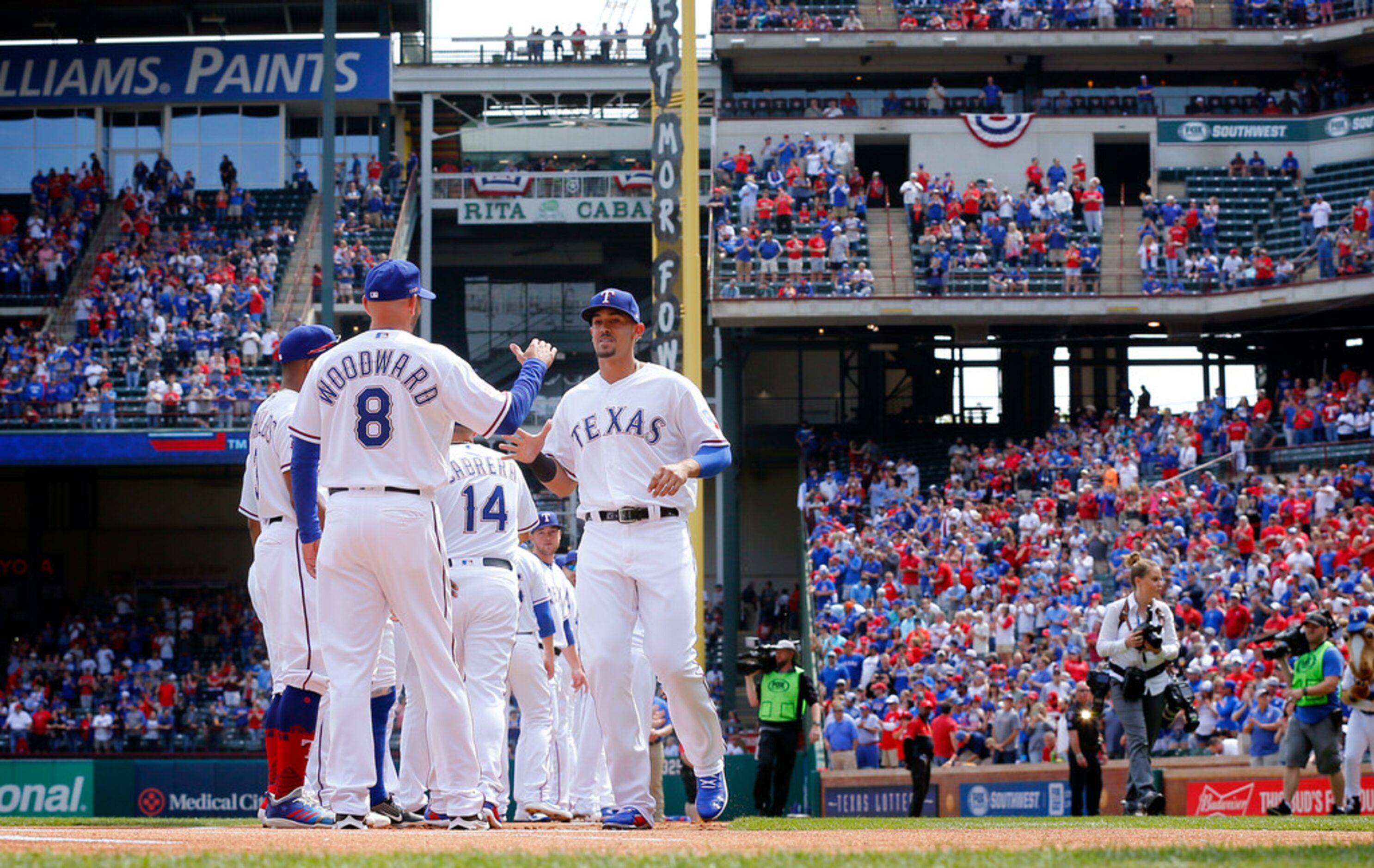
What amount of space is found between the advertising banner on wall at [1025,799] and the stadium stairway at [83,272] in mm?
21893

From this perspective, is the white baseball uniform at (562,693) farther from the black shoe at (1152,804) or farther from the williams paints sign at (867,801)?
the williams paints sign at (867,801)

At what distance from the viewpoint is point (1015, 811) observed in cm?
1930

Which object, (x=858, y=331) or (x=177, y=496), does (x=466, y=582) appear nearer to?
(x=858, y=331)

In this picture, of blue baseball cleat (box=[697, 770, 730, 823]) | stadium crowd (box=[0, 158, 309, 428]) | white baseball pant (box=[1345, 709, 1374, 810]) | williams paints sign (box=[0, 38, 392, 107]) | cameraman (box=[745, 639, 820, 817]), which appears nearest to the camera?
blue baseball cleat (box=[697, 770, 730, 823])

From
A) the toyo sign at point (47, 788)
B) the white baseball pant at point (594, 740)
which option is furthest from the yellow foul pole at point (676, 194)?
the white baseball pant at point (594, 740)

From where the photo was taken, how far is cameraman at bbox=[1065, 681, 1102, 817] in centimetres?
1620

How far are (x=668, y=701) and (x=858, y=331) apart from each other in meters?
29.9

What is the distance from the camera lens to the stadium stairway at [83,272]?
34.2 meters

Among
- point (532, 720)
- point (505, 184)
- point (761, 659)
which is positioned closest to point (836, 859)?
point (532, 720)

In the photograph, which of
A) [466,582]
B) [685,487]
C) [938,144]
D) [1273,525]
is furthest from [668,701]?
[938,144]

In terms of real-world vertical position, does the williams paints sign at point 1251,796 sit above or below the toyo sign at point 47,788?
above

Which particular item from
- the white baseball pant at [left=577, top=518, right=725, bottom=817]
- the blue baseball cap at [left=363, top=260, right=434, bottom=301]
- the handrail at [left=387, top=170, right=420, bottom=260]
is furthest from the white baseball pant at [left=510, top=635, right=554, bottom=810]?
the handrail at [left=387, top=170, right=420, bottom=260]

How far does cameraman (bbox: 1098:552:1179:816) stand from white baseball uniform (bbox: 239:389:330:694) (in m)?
6.57

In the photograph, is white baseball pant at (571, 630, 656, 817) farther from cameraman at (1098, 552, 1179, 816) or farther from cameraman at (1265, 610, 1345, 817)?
cameraman at (1265, 610, 1345, 817)
